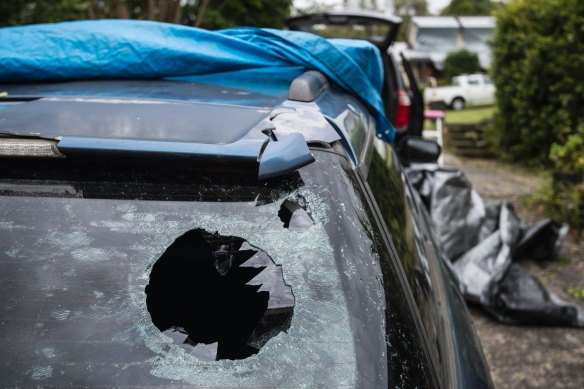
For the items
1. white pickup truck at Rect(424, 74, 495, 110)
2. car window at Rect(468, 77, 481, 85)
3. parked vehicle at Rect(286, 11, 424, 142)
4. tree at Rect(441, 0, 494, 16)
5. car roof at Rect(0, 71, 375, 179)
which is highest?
car roof at Rect(0, 71, 375, 179)

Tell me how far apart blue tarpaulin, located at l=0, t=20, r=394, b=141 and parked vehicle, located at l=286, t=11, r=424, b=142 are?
3.57 metres

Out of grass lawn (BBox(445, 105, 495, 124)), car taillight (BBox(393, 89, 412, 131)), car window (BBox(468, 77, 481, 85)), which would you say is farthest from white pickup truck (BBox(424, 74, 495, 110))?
car taillight (BBox(393, 89, 412, 131))

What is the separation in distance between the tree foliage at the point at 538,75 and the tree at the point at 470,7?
4090 centimetres

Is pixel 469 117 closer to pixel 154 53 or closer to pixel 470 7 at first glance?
pixel 154 53

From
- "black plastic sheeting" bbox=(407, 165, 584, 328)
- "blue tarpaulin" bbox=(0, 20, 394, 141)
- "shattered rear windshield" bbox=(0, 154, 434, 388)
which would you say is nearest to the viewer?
"shattered rear windshield" bbox=(0, 154, 434, 388)

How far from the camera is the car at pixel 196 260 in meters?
1.10

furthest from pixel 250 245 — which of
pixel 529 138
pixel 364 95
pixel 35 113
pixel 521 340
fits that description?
pixel 529 138

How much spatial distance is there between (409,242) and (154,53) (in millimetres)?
1181

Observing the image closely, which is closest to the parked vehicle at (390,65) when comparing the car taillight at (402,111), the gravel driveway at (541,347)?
the car taillight at (402,111)

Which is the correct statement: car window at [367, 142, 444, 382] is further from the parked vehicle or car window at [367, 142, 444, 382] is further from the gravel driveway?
the parked vehicle

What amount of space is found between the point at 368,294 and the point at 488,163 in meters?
10.8

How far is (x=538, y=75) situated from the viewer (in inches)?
372

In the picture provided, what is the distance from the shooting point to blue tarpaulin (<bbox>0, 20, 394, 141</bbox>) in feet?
6.68

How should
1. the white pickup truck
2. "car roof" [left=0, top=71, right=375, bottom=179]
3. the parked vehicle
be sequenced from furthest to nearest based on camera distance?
1. the white pickup truck
2. the parked vehicle
3. "car roof" [left=0, top=71, right=375, bottom=179]
